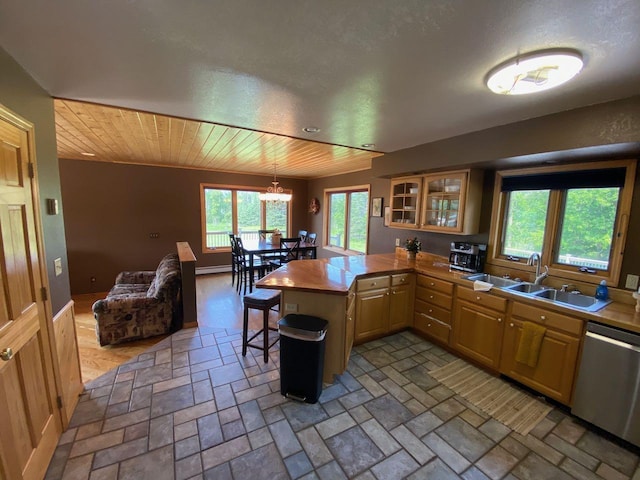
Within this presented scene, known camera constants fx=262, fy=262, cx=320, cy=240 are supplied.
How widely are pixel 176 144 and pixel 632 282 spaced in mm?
5147

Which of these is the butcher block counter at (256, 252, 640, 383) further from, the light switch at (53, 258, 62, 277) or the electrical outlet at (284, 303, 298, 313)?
the light switch at (53, 258, 62, 277)

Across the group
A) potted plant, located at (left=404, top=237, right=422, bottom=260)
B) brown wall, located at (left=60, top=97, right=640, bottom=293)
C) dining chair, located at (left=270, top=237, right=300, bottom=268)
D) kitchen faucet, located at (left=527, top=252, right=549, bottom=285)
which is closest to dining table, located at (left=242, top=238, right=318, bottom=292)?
dining chair, located at (left=270, top=237, right=300, bottom=268)

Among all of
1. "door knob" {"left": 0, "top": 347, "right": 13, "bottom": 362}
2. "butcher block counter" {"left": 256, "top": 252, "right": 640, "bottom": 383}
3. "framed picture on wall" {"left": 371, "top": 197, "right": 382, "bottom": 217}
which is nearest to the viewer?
"door knob" {"left": 0, "top": 347, "right": 13, "bottom": 362}

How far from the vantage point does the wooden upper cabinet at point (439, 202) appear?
3115mm

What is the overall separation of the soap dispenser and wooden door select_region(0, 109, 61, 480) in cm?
409

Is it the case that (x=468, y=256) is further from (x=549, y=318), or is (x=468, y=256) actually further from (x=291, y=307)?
(x=291, y=307)

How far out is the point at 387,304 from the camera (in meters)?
3.22

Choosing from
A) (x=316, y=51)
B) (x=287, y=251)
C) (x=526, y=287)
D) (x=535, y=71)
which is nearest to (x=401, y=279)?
(x=526, y=287)

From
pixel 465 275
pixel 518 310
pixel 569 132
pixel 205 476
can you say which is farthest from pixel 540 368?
pixel 205 476

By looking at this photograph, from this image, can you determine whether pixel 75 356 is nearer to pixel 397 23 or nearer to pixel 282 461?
pixel 282 461

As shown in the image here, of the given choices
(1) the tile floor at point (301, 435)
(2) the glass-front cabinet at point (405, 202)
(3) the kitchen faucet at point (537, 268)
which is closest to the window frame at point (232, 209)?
(2) the glass-front cabinet at point (405, 202)

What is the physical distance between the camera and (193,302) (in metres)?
3.56

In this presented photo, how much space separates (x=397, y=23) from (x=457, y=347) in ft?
9.98

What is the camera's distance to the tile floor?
1655 mm
